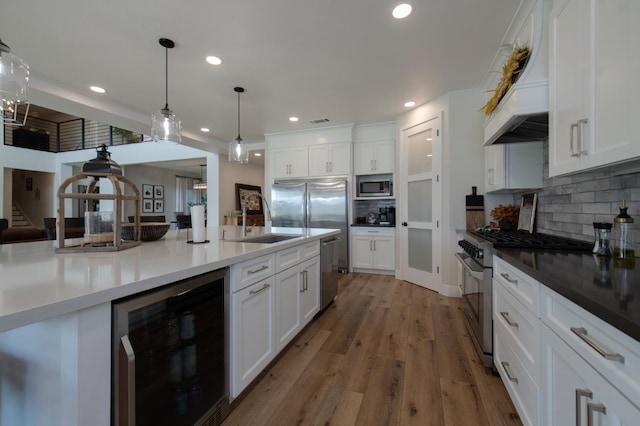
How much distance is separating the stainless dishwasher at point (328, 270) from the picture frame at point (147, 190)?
7.94 m

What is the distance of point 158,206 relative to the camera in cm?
909

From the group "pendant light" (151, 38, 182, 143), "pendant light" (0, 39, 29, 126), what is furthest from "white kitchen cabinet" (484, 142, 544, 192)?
"pendant light" (0, 39, 29, 126)

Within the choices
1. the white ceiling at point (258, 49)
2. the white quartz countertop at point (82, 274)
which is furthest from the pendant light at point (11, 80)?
the white quartz countertop at point (82, 274)

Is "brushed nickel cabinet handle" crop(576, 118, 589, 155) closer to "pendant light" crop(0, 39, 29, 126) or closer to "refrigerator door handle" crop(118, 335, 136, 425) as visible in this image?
"refrigerator door handle" crop(118, 335, 136, 425)

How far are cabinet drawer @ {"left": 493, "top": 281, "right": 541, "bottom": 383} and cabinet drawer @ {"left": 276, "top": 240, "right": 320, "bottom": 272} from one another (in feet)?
4.76

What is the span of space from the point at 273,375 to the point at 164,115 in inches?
98.3

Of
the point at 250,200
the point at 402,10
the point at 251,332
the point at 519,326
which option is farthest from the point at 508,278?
the point at 250,200

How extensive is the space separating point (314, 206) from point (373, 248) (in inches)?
51.8

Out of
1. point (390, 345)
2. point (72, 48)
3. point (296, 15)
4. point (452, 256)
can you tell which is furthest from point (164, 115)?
point (452, 256)

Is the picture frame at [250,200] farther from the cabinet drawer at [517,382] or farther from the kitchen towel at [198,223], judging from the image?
the cabinet drawer at [517,382]

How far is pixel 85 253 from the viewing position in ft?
4.59

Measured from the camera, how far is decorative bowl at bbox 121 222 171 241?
71.9 inches

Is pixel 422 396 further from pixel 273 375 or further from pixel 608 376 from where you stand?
pixel 608 376

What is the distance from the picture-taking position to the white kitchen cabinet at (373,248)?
15.0 ft
